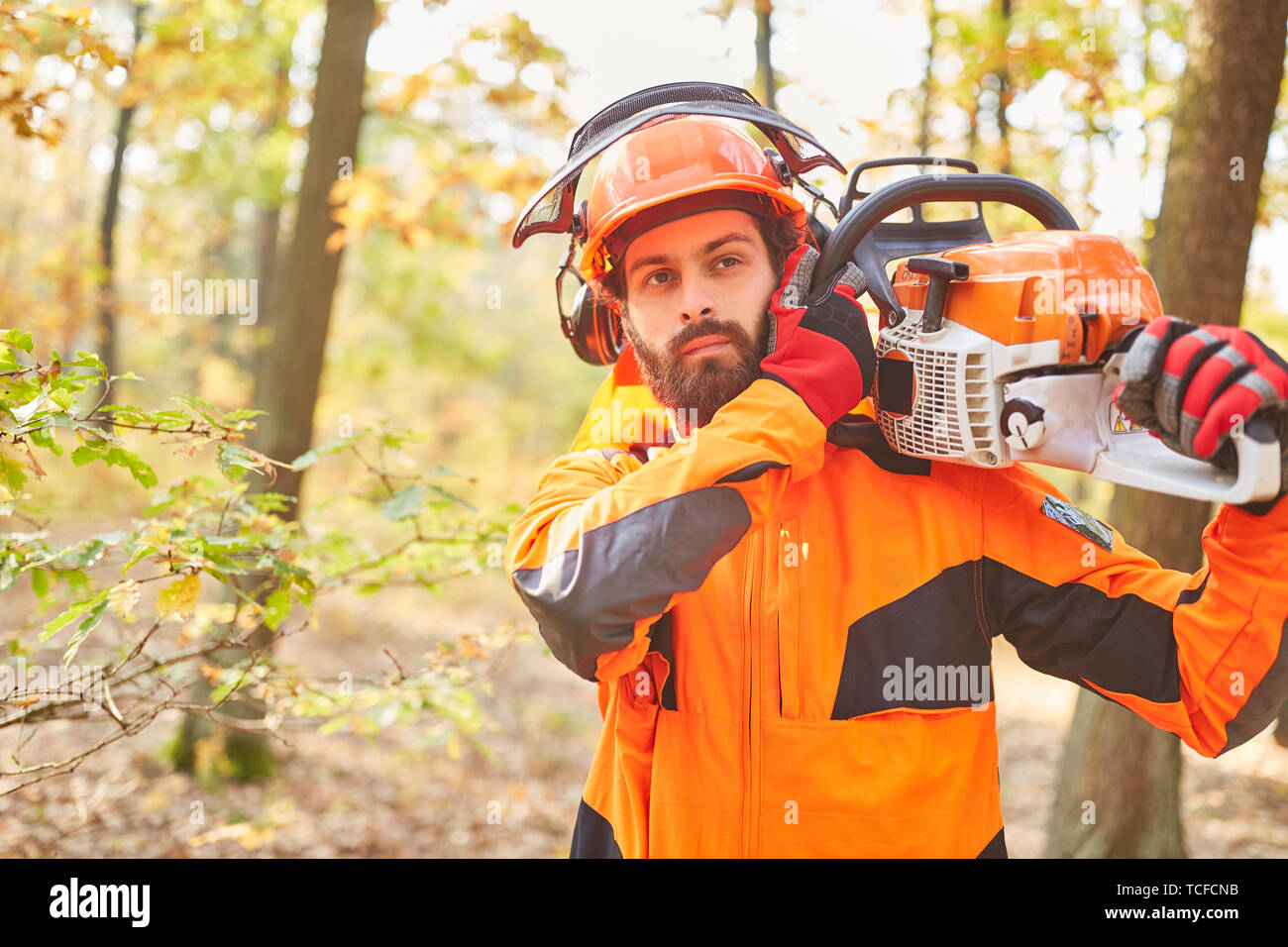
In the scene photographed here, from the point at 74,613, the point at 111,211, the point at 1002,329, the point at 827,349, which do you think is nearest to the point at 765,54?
the point at 827,349

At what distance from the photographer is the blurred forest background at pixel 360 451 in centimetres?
254

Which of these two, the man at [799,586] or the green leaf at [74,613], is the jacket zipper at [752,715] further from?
the green leaf at [74,613]

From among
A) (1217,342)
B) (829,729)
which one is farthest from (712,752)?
(1217,342)

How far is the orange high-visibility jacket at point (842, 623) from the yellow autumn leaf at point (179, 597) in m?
1.16

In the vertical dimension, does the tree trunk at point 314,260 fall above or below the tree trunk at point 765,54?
below

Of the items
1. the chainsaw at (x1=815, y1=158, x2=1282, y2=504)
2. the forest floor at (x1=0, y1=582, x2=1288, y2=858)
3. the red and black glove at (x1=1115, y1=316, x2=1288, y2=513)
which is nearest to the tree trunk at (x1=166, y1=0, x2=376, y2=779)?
the forest floor at (x1=0, y1=582, x2=1288, y2=858)

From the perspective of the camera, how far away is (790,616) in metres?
1.71

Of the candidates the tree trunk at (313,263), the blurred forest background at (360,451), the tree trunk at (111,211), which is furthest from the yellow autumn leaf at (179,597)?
the tree trunk at (111,211)

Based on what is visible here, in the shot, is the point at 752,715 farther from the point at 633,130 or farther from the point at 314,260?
the point at 314,260

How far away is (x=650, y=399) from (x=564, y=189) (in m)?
0.58

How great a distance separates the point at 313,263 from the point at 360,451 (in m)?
1.69

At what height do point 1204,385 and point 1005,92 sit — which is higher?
point 1005,92
